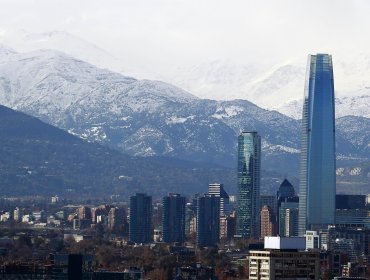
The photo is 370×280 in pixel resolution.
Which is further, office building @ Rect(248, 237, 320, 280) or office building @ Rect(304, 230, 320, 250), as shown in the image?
office building @ Rect(304, 230, 320, 250)

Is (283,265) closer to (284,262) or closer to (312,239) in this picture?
(284,262)

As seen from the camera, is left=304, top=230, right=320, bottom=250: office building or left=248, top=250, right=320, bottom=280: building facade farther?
left=304, top=230, right=320, bottom=250: office building

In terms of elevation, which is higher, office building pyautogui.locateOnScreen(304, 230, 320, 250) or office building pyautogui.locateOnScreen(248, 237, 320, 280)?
office building pyautogui.locateOnScreen(304, 230, 320, 250)

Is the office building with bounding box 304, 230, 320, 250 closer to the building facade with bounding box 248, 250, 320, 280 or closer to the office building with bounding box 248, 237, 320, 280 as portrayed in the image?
the office building with bounding box 248, 237, 320, 280

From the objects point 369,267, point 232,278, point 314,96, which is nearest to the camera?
point 232,278

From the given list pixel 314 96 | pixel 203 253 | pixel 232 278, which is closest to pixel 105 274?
pixel 232 278

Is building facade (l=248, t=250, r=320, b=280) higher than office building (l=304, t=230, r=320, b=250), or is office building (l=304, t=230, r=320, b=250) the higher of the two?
office building (l=304, t=230, r=320, b=250)

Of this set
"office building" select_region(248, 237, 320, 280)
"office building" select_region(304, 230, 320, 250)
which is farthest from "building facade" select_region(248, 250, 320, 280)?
"office building" select_region(304, 230, 320, 250)

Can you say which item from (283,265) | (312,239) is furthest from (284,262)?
(312,239)

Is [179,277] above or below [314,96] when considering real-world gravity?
below

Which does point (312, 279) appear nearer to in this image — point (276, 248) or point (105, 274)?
point (276, 248)

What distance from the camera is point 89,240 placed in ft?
601

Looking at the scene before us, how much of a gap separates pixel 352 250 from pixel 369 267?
21.9 m

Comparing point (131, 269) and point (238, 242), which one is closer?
point (131, 269)
